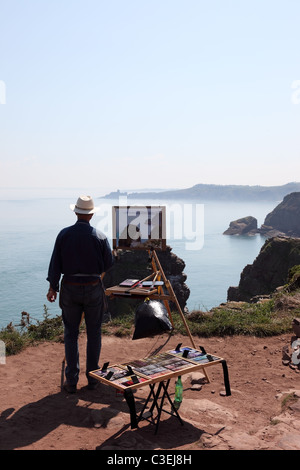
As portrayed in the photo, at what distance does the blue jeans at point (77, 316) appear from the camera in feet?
18.1

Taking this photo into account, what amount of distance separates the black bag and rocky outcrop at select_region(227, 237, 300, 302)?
70251 mm

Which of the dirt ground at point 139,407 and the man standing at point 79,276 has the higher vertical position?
the man standing at point 79,276

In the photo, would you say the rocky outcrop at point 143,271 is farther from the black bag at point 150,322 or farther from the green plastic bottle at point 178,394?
the green plastic bottle at point 178,394

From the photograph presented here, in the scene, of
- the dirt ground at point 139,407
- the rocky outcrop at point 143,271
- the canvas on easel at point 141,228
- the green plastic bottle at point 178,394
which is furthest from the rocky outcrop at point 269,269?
the green plastic bottle at point 178,394

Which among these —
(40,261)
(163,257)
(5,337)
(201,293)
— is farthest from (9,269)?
(5,337)

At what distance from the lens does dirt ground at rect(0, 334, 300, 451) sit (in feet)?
13.5

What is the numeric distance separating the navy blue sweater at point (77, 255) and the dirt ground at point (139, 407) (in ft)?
5.01

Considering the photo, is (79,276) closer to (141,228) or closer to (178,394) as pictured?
(178,394)

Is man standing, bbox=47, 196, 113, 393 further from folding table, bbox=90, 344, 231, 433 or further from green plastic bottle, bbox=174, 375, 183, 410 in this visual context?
green plastic bottle, bbox=174, 375, 183, 410

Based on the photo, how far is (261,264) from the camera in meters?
78.8

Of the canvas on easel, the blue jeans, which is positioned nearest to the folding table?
the blue jeans

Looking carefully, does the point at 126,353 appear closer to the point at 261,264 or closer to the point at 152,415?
the point at 152,415

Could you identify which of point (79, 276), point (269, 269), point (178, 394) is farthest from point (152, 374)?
point (269, 269)

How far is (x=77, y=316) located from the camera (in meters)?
5.64
